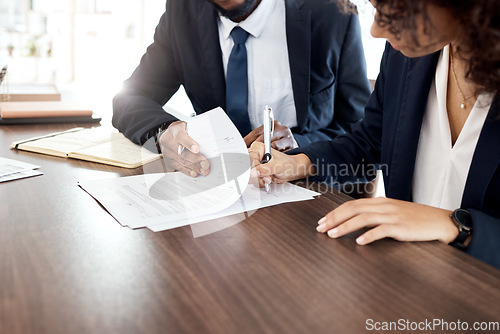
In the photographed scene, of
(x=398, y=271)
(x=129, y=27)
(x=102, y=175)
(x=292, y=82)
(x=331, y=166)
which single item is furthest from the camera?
(x=129, y=27)

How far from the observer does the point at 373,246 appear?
694 millimetres

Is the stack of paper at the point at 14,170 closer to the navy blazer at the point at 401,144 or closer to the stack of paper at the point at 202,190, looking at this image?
the stack of paper at the point at 202,190

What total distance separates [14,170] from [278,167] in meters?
0.60

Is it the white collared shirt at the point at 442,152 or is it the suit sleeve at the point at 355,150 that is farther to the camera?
the suit sleeve at the point at 355,150

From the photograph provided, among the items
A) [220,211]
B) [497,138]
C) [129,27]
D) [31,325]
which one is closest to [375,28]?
[497,138]

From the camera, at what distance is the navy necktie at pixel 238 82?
1.49 meters

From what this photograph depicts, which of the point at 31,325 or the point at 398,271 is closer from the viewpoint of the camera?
the point at 31,325

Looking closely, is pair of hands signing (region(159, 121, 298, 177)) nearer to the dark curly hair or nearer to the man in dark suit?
the man in dark suit

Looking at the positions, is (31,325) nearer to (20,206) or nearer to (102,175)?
(20,206)

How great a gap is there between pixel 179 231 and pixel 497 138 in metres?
0.62

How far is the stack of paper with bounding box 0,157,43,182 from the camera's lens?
0.97 metres

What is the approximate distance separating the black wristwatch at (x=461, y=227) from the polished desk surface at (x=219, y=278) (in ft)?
0.14

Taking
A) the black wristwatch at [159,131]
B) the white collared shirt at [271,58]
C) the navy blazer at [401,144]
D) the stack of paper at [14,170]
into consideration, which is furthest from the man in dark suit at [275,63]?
the stack of paper at [14,170]

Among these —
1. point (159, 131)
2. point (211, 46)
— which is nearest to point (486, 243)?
point (159, 131)
